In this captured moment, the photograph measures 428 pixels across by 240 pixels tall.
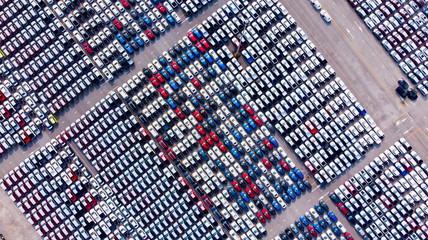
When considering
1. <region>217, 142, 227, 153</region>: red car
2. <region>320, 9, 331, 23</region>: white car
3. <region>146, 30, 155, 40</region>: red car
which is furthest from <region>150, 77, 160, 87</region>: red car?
<region>320, 9, 331, 23</region>: white car

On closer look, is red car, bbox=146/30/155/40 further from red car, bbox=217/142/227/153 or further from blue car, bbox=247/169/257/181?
blue car, bbox=247/169/257/181

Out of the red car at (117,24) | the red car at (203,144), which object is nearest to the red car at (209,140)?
the red car at (203,144)

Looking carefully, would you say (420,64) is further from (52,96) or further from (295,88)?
(52,96)

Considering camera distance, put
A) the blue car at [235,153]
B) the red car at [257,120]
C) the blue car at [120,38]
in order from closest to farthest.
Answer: the blue car at [235,153], the red car at [257,120], the blue car at [120,38]

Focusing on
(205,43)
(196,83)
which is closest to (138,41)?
(205,43)

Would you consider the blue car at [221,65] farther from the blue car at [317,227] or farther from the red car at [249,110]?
the blue car at [317,227]

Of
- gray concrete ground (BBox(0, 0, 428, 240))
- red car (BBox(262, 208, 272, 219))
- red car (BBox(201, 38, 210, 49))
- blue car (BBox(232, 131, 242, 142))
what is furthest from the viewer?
red car (BBox(201, 38, 210, 49))
